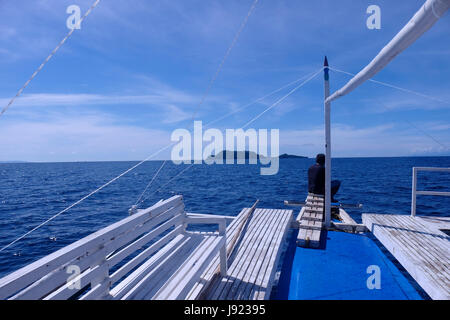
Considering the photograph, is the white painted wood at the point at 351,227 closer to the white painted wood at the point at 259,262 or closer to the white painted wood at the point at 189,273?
the white painted wood at the point at 259,262

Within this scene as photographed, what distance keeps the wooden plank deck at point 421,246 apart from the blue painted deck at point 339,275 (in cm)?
30

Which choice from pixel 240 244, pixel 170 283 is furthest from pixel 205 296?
pixel 240 244

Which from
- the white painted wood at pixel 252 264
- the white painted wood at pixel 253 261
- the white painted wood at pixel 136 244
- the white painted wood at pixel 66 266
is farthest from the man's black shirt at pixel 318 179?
the white painted wood at pixel 66 266

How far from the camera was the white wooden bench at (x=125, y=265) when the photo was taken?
1896 mm

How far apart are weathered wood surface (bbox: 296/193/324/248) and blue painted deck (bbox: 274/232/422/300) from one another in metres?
0.19

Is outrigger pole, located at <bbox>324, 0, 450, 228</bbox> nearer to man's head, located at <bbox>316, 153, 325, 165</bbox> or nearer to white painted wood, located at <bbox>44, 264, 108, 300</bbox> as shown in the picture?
white painted wood, located at <bbox>44, 264, 108, 300</bbox>

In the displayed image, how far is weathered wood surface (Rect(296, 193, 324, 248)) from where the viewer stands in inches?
232

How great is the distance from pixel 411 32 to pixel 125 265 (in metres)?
3.81

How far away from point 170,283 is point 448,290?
375 centimetres

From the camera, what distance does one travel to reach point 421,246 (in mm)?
4949

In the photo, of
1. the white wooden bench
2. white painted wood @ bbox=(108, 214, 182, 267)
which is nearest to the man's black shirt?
the white wooden bench
